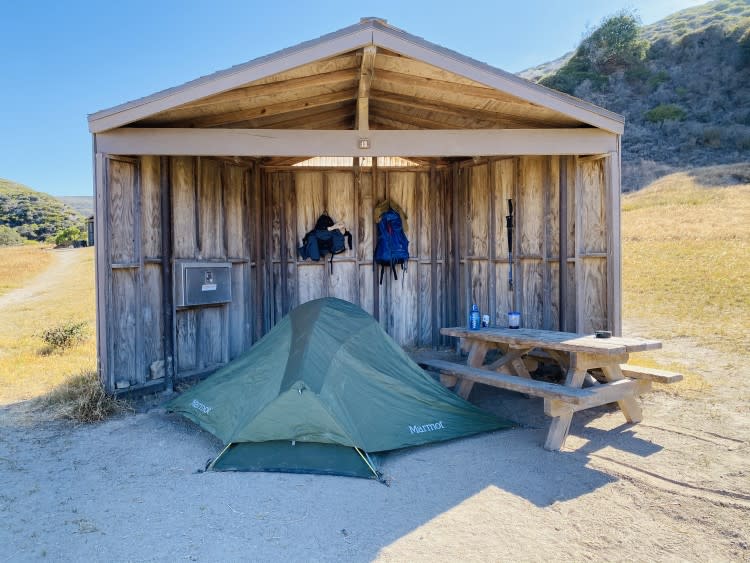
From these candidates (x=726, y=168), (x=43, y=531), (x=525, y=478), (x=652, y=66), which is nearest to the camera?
(x=43, y=531)

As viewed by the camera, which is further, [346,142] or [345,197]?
[345,197]

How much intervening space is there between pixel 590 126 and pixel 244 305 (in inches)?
202

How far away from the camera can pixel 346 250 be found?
28.2 feet

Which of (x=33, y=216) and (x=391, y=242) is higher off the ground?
(x=33, y=216)

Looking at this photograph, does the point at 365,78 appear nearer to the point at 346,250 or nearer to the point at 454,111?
the point at 454,111

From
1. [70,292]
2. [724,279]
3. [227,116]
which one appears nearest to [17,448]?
[227,116]

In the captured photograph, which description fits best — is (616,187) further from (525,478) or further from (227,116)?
(227,116)

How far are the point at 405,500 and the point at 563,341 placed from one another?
229cm

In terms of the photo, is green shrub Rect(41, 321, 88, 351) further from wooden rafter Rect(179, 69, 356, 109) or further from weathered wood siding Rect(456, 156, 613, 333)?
weathered wood siding Rect(456, 156, 613, 333)

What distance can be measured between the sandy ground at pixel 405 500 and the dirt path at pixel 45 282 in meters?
13.6

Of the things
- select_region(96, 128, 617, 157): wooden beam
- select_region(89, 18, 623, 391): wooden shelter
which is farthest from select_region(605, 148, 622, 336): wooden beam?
select_region(96, 128, 617, 157): wooden beam

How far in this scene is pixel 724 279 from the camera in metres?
12.2

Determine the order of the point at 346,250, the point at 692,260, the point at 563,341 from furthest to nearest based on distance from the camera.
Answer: the point at 692,260 → the point at 346,250 → the point at 563,341

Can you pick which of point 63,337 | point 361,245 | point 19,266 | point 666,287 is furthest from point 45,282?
point 666,287
